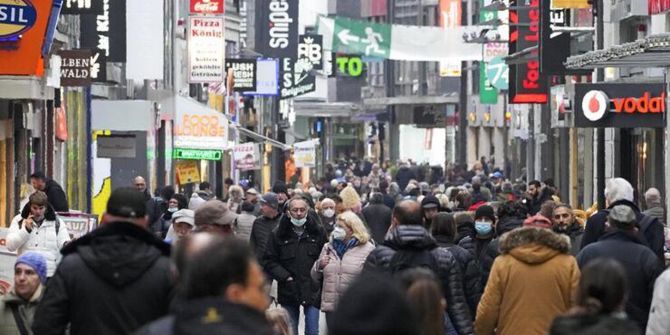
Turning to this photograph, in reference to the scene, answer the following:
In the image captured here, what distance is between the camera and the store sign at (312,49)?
6838 cm

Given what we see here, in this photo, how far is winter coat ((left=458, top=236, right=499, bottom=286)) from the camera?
15398mm

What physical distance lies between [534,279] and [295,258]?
5971 mm

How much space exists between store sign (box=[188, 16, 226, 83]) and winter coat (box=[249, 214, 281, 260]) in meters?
27.7

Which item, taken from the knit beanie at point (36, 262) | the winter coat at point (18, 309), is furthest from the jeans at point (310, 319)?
Result: the winter coat at point (18, 309)

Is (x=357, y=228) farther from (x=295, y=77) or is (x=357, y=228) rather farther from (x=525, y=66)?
(x=295, y=77)

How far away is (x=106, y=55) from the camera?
32531 mm

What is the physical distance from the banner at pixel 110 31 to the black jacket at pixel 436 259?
20.6 meters

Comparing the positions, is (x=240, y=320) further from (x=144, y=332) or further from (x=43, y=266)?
(x=43, y=266)

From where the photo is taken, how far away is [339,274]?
15336 mm

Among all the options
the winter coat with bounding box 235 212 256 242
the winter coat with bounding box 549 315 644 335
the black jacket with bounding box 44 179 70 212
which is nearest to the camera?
the winter coat with bounding box 549 315 644 335

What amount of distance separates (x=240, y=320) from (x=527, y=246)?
6.04 meters

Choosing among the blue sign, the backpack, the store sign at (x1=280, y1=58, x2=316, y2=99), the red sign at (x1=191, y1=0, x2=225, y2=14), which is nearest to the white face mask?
the blue sign

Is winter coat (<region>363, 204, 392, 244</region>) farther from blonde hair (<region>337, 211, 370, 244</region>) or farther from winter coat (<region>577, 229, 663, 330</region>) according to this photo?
winter coat (<region>577, 229, 663, 330</region>)

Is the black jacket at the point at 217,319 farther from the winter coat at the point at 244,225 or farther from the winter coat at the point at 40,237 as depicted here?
the winter coat at the point at 244,225
